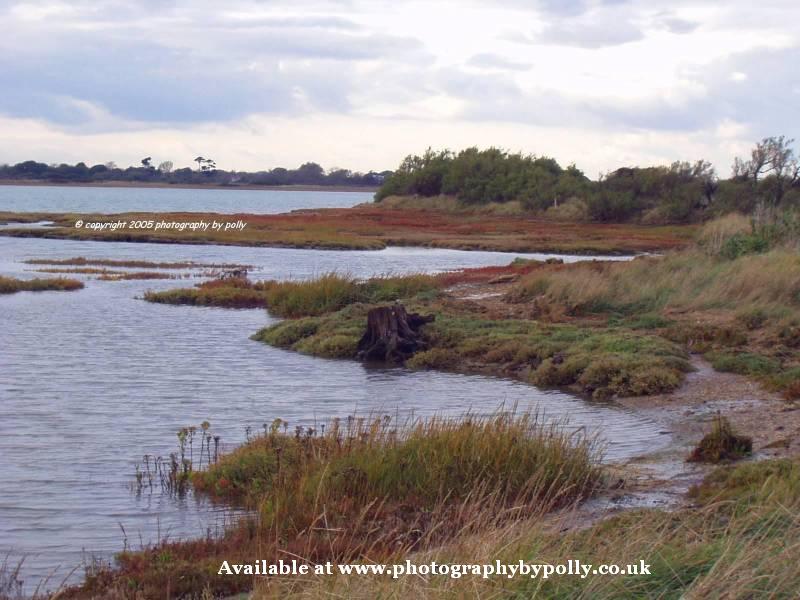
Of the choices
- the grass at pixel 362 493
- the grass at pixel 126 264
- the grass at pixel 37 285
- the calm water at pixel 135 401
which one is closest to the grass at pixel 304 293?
the calm water at pixel 135 401

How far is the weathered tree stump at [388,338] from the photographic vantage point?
19.6 m

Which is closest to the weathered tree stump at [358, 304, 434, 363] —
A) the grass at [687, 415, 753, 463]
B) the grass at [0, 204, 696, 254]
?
the grass at [687, 415, 753, 463]

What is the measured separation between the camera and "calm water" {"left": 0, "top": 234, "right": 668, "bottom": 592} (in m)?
9.42

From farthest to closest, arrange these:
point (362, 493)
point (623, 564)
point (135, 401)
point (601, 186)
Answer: point (601, 186), point (135, 401), point (362, 493), point (623, 564)

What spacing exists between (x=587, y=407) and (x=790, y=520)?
8.46 metres

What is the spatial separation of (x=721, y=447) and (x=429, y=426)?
3.19m

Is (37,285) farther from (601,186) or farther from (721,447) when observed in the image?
(601,186)

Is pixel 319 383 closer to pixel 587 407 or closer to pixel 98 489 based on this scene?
pixel 587 407

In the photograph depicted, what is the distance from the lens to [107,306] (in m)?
27.9

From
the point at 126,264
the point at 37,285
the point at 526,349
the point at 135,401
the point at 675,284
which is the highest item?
the point at 675,284

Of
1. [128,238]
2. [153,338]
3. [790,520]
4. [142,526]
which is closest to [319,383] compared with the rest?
[153,338]

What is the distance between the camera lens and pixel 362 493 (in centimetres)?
895

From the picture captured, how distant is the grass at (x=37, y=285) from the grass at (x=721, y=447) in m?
24.7

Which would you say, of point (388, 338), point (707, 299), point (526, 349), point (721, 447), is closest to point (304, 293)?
point (388, 338)
